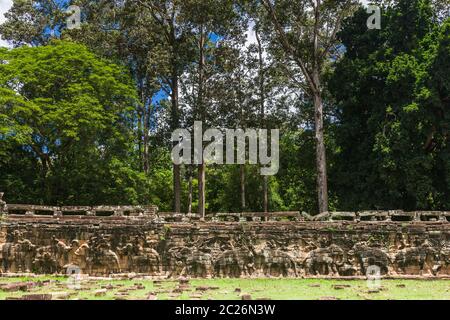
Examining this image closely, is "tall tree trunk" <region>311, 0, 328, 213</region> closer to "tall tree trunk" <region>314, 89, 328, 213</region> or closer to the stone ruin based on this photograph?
"tall tree trunk" <region>314, 89, 328, 213</region>

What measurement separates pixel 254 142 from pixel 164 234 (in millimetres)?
13476

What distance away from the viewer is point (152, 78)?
29.2m

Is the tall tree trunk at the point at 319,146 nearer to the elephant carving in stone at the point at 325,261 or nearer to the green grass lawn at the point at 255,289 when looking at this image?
the elephant carving in stone at the point at 325,261

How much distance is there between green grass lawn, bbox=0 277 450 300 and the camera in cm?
1186

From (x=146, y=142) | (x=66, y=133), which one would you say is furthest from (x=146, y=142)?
(x=66, y=133)

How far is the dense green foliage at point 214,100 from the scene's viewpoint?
78.2 ft

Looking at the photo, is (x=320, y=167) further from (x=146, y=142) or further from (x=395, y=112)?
(x=146, y=142)

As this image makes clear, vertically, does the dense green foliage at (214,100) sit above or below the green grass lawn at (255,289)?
above

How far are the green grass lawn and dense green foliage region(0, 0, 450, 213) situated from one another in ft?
31.5

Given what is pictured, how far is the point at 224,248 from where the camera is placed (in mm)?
17469

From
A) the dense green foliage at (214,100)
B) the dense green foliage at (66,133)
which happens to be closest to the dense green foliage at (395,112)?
the dense green foliage at (214,100)

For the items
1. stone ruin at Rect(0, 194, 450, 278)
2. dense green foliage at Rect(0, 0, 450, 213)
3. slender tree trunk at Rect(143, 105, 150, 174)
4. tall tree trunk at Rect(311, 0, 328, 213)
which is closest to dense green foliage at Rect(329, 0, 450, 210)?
dense green foliage at Rect(0, 0, 450, 213)

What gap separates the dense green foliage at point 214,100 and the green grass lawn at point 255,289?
9615 mm

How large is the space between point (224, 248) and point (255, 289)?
379 centimetres
